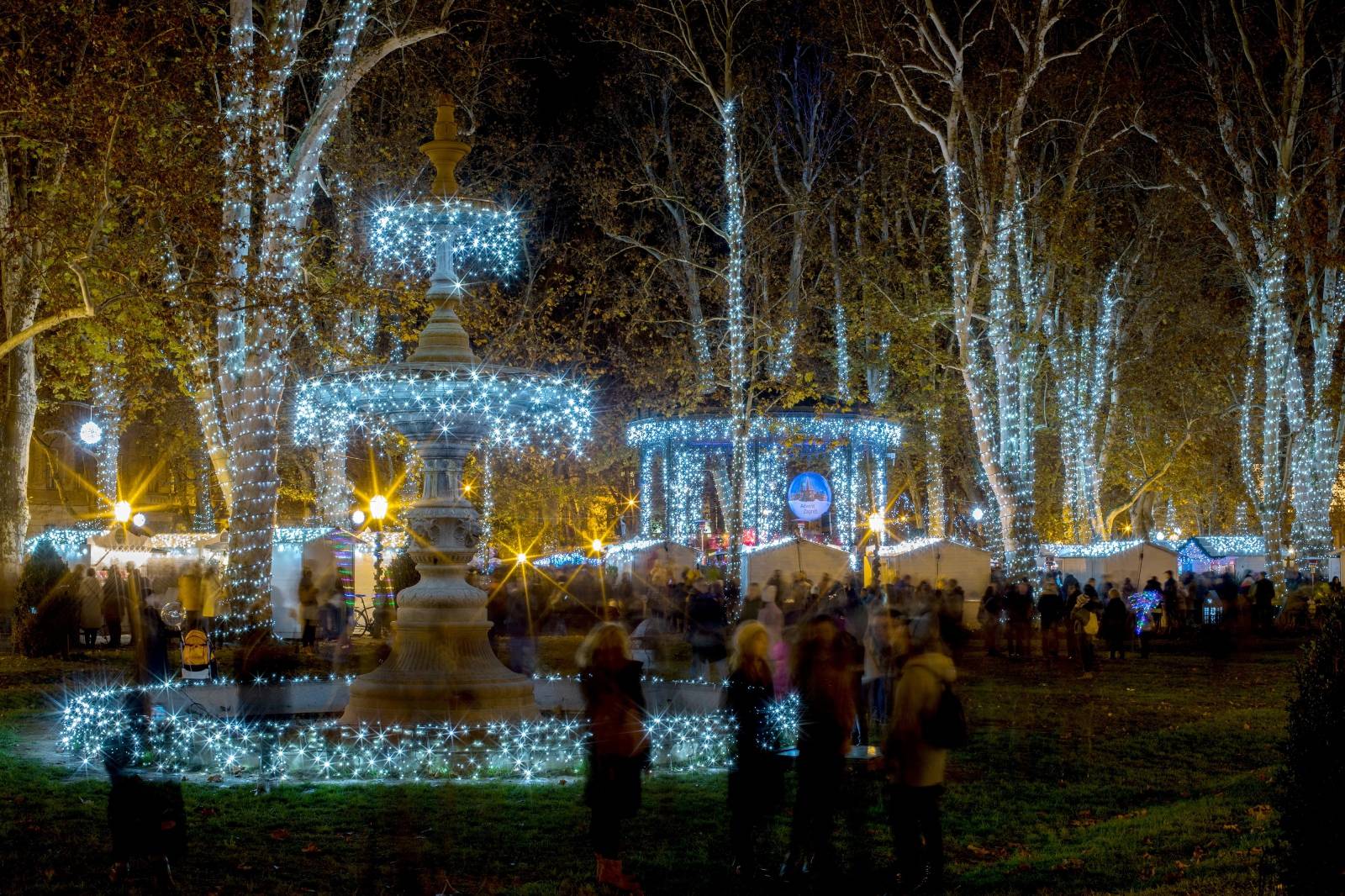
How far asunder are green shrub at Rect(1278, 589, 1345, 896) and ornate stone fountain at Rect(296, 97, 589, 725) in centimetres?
719

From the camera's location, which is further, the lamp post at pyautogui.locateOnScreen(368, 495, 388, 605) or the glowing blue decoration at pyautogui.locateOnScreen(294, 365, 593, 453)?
the lamp post at pyautogui.locateOnScreen(368, 495, 388, 605)

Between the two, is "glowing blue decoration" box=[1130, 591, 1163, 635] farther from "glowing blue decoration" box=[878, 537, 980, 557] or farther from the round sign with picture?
the round sign with picture

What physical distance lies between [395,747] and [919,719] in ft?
18.6

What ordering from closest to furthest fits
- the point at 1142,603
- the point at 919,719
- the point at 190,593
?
1. the point at 919,719
2. the point at 190,593
3. the point at 1142,603

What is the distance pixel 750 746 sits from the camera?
25.8ft

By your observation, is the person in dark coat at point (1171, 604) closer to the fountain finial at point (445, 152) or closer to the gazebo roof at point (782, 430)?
the gazebo roof at point (782, 430)

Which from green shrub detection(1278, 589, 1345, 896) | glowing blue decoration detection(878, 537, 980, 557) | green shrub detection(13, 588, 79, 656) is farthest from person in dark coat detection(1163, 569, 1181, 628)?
green shrub detection(1278, 589, 1345, 896)

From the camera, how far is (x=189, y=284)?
1587 cm

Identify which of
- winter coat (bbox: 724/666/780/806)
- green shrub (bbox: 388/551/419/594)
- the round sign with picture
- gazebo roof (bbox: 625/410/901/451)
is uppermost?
gazebo roof (bbox: 625/410/901/451)

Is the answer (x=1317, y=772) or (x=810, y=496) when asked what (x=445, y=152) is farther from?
(x=810, y=496)

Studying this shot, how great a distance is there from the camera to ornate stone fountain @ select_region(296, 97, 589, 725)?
38.9 feet

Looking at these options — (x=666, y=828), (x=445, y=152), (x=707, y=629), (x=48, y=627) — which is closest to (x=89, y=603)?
(x=48, y=627)

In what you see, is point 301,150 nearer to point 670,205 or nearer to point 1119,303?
point 670,205

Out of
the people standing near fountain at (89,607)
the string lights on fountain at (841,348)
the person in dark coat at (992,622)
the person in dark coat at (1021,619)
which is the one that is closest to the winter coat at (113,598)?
the people standing near fountain at (89,607)
